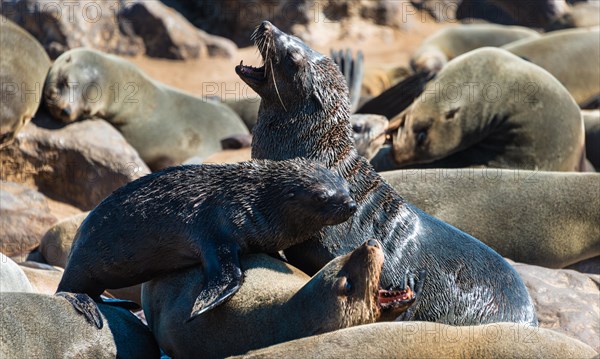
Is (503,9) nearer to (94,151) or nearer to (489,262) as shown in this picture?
(94,151)

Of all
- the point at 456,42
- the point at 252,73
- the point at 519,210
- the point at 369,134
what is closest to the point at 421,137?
the point at 369,134

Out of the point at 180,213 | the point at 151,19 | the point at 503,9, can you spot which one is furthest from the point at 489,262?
the point at 503,9

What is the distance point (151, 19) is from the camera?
18.0 metres

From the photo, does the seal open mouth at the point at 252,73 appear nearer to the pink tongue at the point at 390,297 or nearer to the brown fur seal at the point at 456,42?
the pink tongue at the point at 390,297

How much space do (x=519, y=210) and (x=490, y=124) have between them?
191 centimetres

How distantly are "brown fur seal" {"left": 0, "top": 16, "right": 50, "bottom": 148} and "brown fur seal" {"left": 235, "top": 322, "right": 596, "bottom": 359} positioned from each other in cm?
654

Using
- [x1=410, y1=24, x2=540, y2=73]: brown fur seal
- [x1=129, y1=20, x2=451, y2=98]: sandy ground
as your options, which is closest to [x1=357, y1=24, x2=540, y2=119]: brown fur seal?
[x1=410, y1=24, x2=540, y2=73]: brown fur seal

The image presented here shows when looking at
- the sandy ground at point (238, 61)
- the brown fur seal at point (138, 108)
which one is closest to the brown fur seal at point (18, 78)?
the brown fur seal at point (138, 108)

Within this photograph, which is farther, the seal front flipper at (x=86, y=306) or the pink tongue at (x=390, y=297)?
the seal front flipper at (x=86, y=306)

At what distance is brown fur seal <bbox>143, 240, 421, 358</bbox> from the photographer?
440 centimetres

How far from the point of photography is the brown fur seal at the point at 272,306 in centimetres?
440

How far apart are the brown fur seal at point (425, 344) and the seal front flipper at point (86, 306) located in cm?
91

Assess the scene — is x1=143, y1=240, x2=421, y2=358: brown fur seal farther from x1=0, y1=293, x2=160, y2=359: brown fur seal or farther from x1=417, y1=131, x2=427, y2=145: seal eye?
x1=417, y1=131, x2=427, y2=145: seal eye

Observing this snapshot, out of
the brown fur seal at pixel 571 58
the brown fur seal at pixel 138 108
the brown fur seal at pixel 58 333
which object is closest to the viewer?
the brown fur seal at pixel 58 333
